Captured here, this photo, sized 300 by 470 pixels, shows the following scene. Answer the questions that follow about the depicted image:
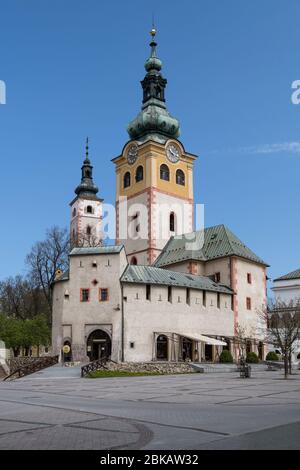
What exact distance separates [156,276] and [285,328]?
1182 centimetres

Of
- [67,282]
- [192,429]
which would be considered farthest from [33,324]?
[192,429]

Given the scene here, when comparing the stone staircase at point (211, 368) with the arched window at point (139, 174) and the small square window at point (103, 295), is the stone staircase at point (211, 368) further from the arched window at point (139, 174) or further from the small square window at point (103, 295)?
the arched window at point (139, 174)

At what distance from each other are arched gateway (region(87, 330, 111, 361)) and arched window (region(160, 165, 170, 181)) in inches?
1189

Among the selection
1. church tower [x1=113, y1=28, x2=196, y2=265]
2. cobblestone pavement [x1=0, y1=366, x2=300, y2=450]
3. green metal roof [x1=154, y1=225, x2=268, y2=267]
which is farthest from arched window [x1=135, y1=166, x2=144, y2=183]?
cobblestone pavement [x1=0, y1=366, x2=300, y2=450]

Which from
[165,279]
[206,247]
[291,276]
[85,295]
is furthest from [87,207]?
[85,295]

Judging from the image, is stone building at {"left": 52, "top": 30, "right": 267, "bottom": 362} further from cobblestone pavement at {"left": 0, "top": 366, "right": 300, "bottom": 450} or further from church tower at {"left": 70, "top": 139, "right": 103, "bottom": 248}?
cobblestone pavement at {"left": 0, "top": 366, "right": 300, "bottom": 450}

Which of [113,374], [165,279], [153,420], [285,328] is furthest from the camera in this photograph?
[165,279]

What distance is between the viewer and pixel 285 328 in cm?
4491

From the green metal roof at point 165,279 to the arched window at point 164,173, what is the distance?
19448 millimetres

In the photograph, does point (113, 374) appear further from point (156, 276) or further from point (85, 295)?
point (156, 276)

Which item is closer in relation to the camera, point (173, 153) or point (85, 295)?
point (85, 295)

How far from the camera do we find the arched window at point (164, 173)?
72.1 metres

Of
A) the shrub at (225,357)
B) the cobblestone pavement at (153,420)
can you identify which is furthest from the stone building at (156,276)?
the cobblestone pavement at (153,420)
